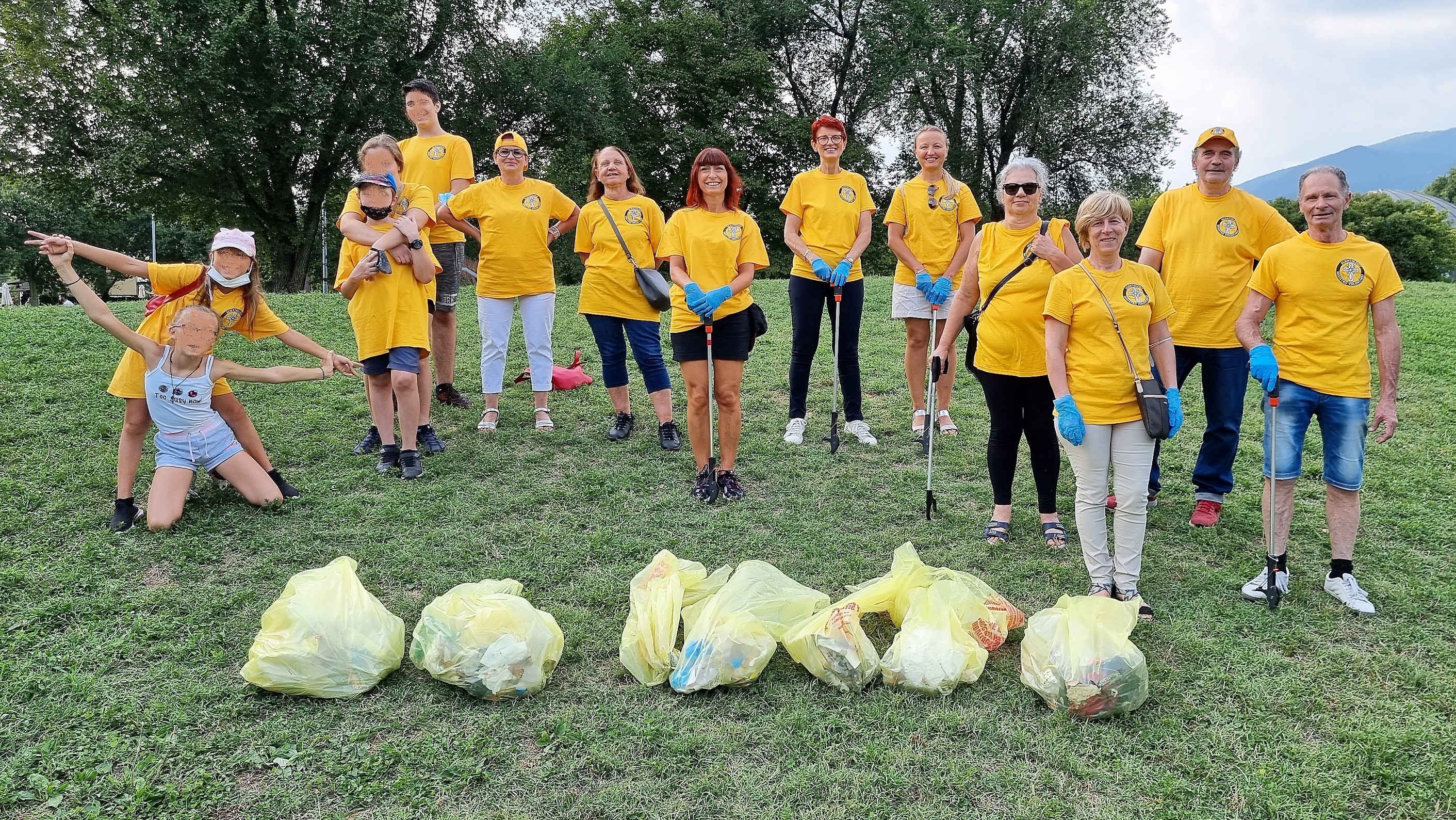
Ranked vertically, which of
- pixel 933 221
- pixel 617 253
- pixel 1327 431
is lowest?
pixel 1327 431

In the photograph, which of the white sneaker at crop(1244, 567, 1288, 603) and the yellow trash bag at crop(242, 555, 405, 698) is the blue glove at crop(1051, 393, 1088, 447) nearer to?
the white sneaker at crop(1244, 567, 1288, 603)

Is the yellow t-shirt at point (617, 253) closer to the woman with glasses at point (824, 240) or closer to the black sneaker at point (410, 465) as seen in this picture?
the woman with glasses at point (824, 240)

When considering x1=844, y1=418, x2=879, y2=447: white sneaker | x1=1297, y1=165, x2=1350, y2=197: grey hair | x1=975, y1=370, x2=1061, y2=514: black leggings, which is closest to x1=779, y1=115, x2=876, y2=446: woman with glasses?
x1=844, y1=418, x2=879, y2=447: white sneaker

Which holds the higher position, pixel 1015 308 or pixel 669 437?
pixel 1015 308

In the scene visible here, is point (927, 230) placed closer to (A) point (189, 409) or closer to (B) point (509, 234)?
(B) point (509, 234)

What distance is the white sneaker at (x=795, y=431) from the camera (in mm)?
5438

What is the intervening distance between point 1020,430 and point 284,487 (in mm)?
3753

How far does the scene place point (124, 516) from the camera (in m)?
3.94

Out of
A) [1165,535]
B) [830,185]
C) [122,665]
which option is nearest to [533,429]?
[830,185]

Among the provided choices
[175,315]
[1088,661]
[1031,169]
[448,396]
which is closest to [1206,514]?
[1031,169]

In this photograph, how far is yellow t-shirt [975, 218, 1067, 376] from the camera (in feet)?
12.2

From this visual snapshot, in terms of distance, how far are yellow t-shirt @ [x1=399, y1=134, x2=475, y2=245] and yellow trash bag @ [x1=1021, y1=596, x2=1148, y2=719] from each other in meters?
4.37

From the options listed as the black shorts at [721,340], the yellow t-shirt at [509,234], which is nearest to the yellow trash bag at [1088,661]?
the black shorts at [721,340]

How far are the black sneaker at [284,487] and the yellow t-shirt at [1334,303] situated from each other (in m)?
4.70
